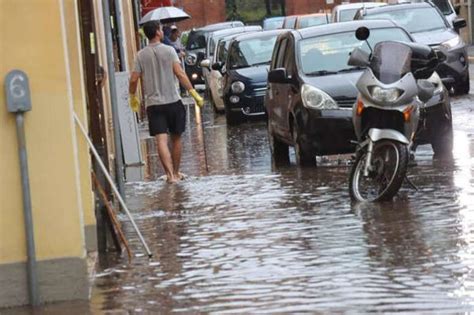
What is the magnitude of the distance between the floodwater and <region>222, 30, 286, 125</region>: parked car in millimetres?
9961

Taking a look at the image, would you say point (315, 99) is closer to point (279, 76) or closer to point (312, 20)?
point (279, 76)

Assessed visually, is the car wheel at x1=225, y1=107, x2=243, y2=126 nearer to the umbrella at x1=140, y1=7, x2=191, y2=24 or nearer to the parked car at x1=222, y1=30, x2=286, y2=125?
the parked car at x1=222, y1=30, x2=286, y2=125

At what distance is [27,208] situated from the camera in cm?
770

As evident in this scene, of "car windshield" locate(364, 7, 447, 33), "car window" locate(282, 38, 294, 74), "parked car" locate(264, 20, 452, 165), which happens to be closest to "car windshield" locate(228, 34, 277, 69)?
"car windshield" locate(364, 7, 447, 33)

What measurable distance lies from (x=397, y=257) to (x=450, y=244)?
21.9 inches

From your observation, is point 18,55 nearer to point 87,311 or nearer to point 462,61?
point 87,311

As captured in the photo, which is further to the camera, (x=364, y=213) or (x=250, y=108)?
(x=250, y=108)

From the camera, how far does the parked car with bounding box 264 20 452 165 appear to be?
582 inches

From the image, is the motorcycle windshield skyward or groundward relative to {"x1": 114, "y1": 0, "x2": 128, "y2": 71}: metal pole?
groundward

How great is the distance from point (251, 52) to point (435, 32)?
3.77 m

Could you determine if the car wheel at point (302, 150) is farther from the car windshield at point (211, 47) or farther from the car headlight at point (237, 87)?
the car windshield at point (211, 47)

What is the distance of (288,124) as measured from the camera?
16.1 m

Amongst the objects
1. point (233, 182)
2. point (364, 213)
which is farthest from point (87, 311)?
point (233, 182)

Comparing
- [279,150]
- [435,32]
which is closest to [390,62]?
[279,150]
